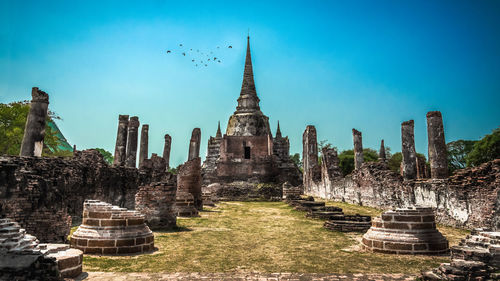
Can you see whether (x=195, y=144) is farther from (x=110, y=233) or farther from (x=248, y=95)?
(x=110, y=233)

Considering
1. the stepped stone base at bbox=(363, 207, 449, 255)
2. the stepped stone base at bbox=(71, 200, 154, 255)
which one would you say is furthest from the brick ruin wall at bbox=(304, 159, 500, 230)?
A: the stepped stone base at bbox=(71, 200, 154, 255)

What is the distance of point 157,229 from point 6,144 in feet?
69.6

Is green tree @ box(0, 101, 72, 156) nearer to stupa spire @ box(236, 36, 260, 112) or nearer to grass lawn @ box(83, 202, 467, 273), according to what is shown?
stupa spire @ box(236, 36, 260, 112)

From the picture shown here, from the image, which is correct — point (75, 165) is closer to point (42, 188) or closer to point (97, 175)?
point (97, 175)

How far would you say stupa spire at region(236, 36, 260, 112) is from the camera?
38.1 meters

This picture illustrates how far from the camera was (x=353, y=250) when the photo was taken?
586cm

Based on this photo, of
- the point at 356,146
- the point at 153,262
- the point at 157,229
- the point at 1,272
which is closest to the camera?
the point at 1,272

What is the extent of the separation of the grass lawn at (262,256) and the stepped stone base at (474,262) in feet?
2.09

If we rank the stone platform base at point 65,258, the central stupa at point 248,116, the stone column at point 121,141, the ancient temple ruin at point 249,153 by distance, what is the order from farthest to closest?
1. the central stupa at point 248,116
2. the ancient temple ruin at point 249,153
3. the stone column at point 121,141
4. the stone platform base at point 65,258

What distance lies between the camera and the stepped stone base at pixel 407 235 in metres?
5.54

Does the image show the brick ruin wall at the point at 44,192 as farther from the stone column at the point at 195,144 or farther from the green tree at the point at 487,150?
the green tree at the point at 487,150

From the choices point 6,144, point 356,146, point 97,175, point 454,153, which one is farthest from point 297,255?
point 454,153

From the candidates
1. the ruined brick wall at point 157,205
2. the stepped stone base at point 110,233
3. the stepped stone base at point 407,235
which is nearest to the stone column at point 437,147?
the stepped stone base at point 407,235

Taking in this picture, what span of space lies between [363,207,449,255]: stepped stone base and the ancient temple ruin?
23257 millimetres
